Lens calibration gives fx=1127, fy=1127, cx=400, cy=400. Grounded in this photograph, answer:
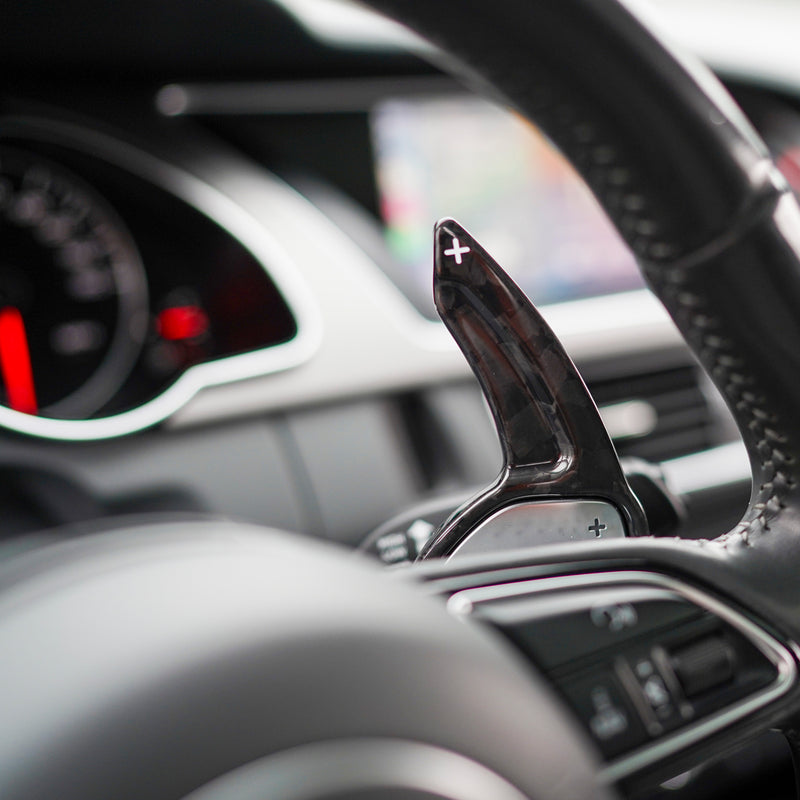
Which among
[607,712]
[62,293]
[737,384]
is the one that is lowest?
[607,712]

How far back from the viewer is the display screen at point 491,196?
1.97 m

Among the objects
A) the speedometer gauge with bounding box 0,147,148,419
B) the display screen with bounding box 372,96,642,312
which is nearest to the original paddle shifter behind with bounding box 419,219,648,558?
the display screen with bounding box 372,96,642,312

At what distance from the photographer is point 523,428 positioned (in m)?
0.47

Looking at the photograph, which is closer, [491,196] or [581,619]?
[581,619]

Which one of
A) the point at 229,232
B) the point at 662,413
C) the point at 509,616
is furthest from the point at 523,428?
the point at 662,413

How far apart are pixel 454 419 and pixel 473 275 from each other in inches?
65.5

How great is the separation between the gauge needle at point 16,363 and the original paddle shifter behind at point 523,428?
149 centimetres

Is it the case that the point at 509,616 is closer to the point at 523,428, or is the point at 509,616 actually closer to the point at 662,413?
the point at 523,428

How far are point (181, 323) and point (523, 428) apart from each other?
1.61m

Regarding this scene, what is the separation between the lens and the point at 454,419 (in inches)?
83.0

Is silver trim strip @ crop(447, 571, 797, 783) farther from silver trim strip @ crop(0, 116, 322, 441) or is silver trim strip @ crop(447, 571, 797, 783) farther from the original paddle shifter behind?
silver trim strip @ crop(0, 116, 322, 441)

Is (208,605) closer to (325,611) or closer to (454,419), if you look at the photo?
(325,611)

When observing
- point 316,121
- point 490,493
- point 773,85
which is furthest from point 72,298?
point 773,85

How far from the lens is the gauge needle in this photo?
1848 mm
